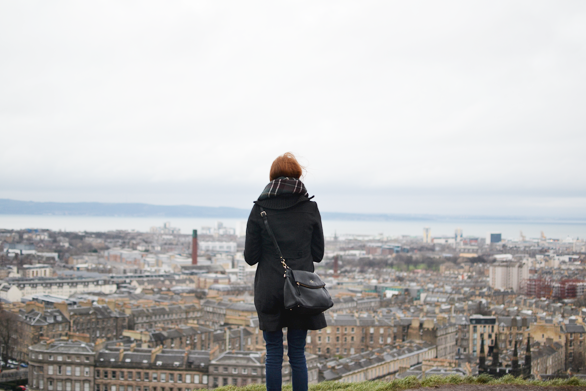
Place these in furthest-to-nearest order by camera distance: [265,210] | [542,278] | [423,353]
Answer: [542,278], [423,353], [265,210]

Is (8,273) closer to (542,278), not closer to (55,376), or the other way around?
(55,376)

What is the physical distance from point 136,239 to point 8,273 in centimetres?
7026

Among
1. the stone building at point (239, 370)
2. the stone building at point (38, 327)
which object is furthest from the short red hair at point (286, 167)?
the stone building at point (38, 327)

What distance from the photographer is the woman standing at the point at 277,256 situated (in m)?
3.49

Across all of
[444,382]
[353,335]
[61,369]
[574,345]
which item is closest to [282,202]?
[444,382]

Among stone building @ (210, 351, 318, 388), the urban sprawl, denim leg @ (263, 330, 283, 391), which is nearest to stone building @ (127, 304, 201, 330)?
the urban sprawl

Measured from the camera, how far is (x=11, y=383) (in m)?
20.9

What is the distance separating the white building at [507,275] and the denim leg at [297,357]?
53.0 meters

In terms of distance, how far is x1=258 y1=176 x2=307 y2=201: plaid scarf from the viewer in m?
3.53

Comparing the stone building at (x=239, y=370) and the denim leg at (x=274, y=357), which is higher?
the denim leg at (x=274, y=357)

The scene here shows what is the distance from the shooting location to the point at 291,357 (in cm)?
360

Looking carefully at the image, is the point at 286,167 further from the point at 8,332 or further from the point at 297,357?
the point at 8,332

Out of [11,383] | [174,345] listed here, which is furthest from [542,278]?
[11,383]

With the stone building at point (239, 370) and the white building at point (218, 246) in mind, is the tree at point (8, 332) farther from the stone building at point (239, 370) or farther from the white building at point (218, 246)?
the white building at point (218, 246)
